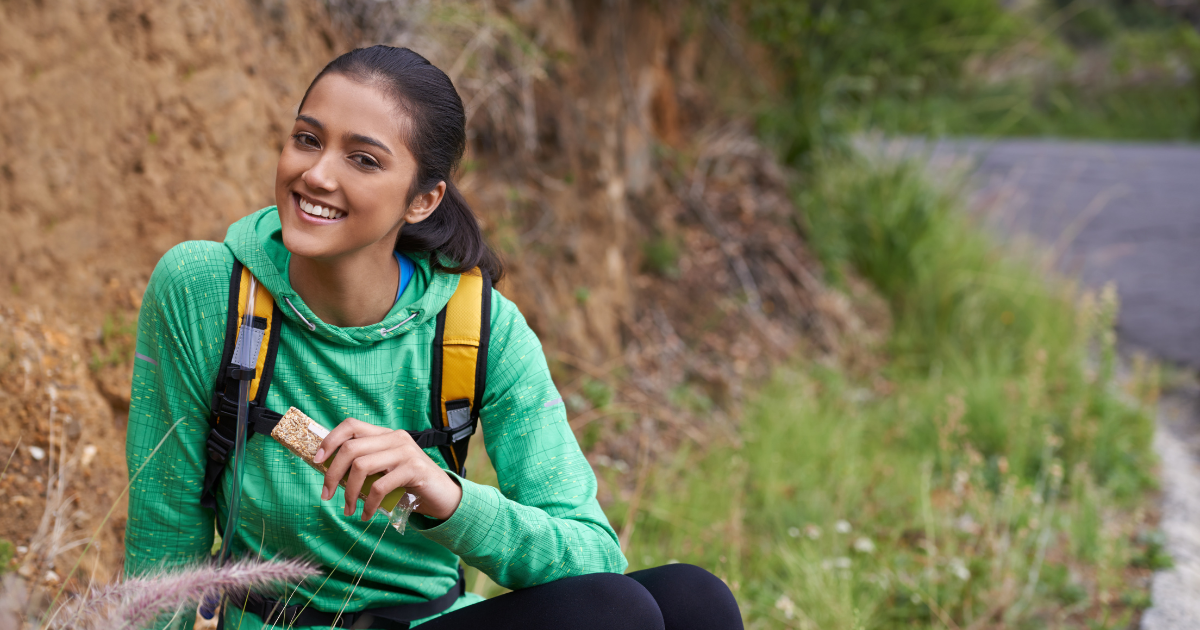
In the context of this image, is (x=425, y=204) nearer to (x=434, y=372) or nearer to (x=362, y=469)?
(x=434, y=372)

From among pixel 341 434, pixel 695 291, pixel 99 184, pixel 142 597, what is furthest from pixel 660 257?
pixel 142 597

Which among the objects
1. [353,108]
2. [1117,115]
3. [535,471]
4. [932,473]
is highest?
[353,108]

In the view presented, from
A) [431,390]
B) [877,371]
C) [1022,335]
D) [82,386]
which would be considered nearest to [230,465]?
[431,390]

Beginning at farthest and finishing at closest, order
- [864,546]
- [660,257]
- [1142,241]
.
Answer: [1142,241], [660,257], [864,546]

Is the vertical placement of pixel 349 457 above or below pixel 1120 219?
above

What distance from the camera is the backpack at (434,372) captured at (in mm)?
1550

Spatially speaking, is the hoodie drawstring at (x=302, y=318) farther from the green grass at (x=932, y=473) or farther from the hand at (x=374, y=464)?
the green grass at (x=932, y=473)

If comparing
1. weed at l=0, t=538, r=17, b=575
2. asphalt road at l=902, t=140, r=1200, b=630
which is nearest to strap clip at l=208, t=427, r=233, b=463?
weed at l=0, t=538, r=17, b=575

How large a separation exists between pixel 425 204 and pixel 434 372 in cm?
33

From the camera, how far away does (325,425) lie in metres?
1.65

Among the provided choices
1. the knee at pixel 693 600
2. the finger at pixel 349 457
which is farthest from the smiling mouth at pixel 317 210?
the knee at pixel 693 600

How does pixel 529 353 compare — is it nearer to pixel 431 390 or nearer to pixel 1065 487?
pixel 431 390

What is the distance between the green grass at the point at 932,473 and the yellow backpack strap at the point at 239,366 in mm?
1434

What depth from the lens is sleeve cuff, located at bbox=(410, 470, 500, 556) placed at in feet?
4.71
